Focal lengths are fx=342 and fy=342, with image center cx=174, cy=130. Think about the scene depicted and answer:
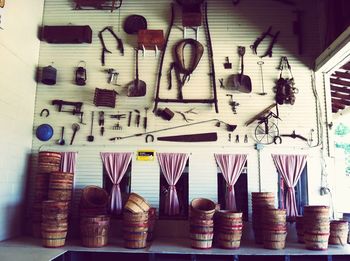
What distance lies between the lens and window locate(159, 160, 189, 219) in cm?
698

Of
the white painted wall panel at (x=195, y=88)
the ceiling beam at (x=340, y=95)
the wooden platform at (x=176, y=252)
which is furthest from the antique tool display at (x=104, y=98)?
the ceiling beam at (x=340, y=95)

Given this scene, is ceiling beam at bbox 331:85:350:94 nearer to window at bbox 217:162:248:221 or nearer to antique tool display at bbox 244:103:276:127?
antique tool display at bbox 244:103:276:127

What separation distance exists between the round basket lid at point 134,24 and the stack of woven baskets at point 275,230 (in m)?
4.76

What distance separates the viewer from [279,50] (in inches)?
300

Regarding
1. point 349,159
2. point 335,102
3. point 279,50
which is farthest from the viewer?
point 349,159

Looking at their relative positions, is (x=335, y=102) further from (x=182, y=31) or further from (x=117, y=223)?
(x=117, y=223)

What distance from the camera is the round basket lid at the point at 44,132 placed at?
23.7 ft

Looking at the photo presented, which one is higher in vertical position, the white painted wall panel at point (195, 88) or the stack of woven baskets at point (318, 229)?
the white painted wall panel at point (195, 88)

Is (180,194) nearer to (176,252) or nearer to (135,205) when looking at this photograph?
(135,205)

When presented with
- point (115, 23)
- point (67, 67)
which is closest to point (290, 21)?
point (115, 23)

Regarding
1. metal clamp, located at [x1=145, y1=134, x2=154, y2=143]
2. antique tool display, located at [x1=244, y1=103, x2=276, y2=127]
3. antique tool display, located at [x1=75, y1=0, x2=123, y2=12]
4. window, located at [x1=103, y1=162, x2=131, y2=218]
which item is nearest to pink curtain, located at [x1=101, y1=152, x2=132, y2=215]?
window, located at [x1=103, y1=162, x2=131, y2=218]

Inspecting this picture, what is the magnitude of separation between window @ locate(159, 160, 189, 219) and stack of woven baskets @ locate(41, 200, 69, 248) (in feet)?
6.57

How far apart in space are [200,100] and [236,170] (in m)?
1.66

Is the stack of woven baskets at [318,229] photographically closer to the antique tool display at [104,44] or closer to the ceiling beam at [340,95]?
the antique tool display at [104,44]
